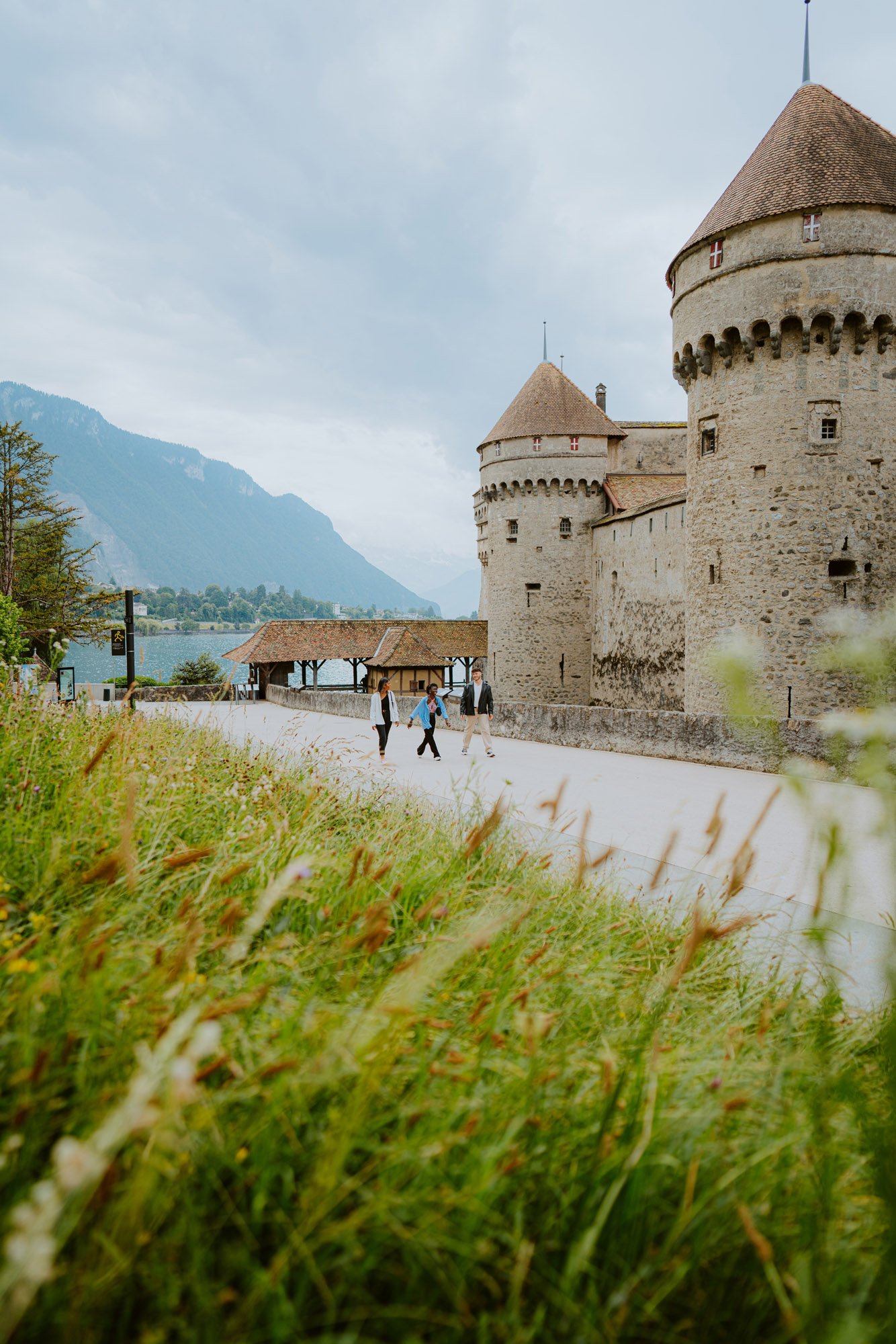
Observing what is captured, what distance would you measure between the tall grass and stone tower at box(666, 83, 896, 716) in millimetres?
16047

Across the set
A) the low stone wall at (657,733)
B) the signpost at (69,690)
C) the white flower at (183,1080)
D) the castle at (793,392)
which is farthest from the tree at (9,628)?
the white flower at (183,1080)

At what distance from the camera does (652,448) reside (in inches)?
1443

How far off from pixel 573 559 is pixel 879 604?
17239 millimetres

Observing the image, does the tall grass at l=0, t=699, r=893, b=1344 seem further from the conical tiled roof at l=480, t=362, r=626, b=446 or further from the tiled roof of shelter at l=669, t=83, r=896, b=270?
the conical tiled roof at l=480, t=362, r=626, b=446

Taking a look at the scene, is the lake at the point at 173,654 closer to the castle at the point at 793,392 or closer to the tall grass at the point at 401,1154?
the castle at the point at 793,392

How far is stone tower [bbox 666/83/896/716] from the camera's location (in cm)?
1709

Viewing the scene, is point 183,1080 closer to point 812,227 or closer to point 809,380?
point 809,380

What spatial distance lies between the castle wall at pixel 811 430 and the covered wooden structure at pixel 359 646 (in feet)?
55.2

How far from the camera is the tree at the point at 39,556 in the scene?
40438 millimetres

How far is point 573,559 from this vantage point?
33469mm

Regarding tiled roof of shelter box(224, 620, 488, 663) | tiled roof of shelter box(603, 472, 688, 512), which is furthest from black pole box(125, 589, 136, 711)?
tiled roof of shelter box(603, 472, 688, 512)

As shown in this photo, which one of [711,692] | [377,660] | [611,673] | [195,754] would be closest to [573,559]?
[611,673]

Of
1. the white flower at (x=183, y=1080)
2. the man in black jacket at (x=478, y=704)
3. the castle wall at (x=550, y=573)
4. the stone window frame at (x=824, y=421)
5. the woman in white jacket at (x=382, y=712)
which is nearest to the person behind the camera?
the white flower at (x=183, y=1080)

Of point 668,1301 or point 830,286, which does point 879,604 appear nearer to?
point 830,286
